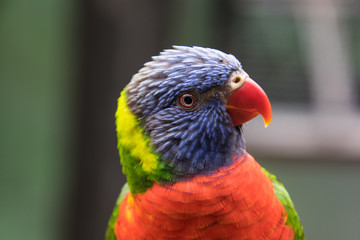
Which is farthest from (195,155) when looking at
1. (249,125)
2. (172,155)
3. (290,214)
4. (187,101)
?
(249,125)

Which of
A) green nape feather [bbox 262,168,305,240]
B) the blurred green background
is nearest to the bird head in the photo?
green nape feather [bbox 262,168,305,240]

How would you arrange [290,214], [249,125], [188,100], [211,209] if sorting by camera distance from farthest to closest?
[249,125], [290,214], [188,100], [211,209]

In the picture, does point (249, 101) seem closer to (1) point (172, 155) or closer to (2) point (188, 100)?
(2) point (188, 100)

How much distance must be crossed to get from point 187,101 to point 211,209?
42cm

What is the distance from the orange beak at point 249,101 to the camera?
1.48 m

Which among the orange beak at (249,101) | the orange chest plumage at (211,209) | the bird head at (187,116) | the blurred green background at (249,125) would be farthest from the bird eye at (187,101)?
the blurred green background at (249,125)

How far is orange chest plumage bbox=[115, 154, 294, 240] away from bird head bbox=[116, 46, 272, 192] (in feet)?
0.19

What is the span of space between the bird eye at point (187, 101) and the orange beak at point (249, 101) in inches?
5.3

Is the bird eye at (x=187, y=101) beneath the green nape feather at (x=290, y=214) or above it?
above

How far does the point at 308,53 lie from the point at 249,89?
3.12 meters

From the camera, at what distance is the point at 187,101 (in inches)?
59.9

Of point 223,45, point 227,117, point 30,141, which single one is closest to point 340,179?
point 223,45

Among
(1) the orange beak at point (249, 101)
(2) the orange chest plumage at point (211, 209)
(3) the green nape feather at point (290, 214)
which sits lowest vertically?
Answer: (3) the green nape feather at point (290, 214)

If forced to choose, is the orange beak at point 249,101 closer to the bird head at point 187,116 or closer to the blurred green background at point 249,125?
the bird head at point 187,116
